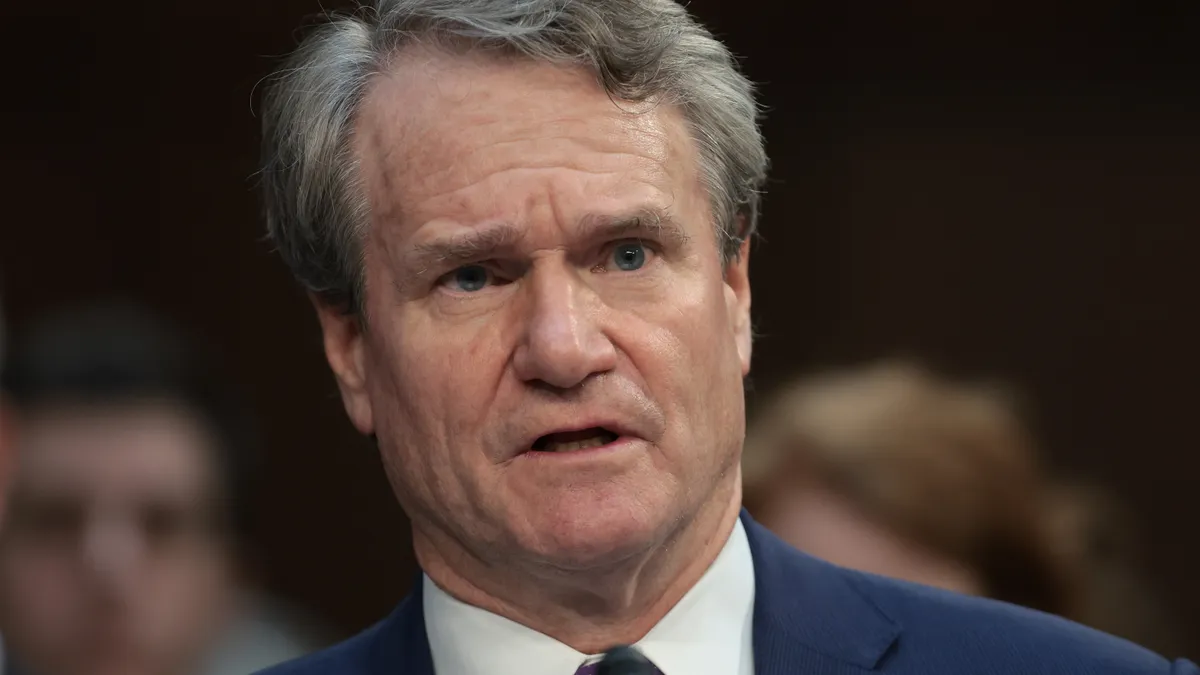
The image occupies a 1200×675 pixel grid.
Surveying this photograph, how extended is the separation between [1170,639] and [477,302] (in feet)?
7.84

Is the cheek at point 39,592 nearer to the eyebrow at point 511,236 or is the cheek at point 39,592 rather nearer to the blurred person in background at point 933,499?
the blurred person in background at point 933,499

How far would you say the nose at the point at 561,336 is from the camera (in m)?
2.03

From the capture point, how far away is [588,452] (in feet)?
6.78

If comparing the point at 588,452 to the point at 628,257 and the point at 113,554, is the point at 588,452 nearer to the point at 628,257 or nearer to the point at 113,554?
the point at 628,257

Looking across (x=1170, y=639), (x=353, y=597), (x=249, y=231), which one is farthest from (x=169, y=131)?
(x=1170, y=639)

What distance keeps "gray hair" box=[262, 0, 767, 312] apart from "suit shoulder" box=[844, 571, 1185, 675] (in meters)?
0.54

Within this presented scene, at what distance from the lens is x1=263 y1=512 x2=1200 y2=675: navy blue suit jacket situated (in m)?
2.21

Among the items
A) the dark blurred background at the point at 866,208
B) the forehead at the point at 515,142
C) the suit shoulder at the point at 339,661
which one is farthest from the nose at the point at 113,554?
the forehead at the point at 515,142

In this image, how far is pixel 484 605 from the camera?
223cm

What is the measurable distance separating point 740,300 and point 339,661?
2.49 feet

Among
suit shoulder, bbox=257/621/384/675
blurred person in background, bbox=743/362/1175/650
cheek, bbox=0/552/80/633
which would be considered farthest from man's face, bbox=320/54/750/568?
cheek, bbox=0/552/80/633

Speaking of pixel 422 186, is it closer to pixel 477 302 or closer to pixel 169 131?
pixel 477 302

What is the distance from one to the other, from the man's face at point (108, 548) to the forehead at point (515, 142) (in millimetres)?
1454

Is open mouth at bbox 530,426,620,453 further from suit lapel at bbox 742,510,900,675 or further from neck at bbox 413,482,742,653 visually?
suit lapel at bbox 742,510,900,675
